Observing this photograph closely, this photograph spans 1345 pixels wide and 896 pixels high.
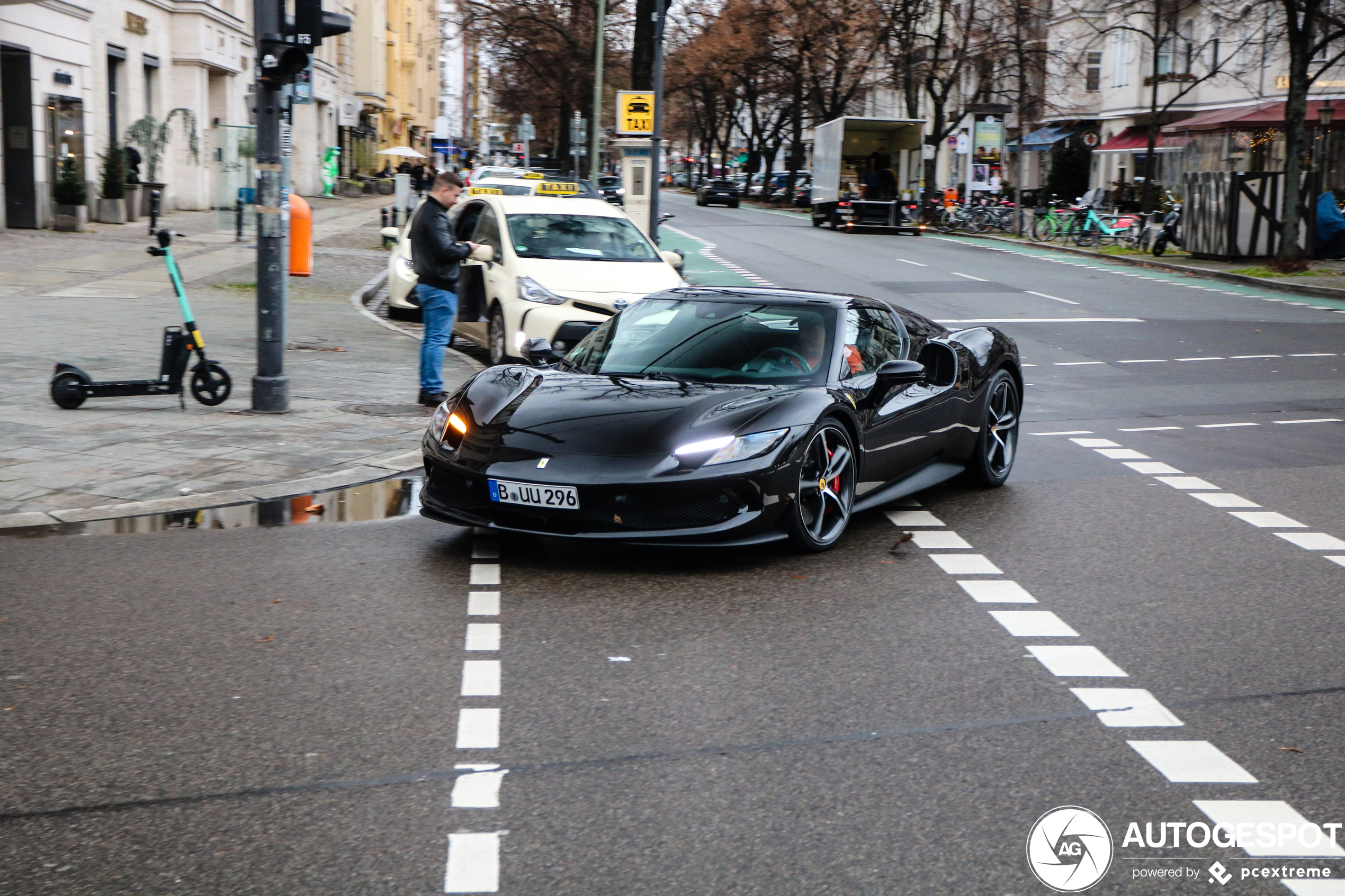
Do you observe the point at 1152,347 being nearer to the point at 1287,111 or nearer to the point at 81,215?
the point at 1287,111

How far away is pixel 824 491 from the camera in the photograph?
23.3 ft

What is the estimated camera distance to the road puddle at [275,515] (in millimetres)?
7430

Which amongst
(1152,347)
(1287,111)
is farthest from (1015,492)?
(1287,111)

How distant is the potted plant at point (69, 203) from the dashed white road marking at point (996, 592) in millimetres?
26770

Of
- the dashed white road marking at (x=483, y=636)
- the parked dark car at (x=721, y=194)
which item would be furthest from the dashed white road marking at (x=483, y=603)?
the parked dark car at (x=721, y=194)

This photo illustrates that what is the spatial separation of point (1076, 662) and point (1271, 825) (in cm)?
153

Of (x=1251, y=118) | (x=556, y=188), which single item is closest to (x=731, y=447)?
Result: (x=556, y=188)

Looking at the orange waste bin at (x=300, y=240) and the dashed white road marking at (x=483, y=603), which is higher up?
the orange waste bin at (x=300, y=240)

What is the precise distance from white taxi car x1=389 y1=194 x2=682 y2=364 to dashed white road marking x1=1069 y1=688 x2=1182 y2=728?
8.09m

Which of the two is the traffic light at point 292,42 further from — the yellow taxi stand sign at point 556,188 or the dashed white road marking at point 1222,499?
the yellow taxi stand sign at point 556,188

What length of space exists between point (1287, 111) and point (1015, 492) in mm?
21974

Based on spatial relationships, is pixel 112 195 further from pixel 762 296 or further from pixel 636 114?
pixel 762 296

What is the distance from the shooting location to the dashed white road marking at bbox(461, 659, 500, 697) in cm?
494

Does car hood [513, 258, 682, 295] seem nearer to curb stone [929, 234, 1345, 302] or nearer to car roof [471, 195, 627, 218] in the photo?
car roof [471, 195, 627, 218]
